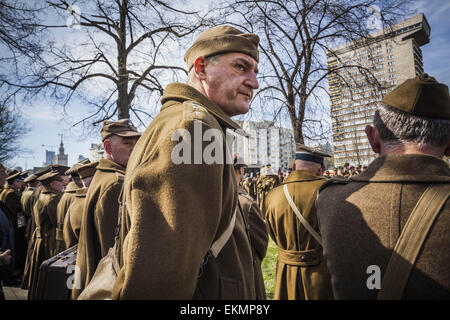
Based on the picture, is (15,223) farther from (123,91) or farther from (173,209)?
(173,209)

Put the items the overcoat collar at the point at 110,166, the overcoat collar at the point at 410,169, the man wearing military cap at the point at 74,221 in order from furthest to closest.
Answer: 1. the man wearing military cap at the point at 74,221
2. the overcoat collar at the point at 110,166
3. the overcoat collar at the point at 410,169

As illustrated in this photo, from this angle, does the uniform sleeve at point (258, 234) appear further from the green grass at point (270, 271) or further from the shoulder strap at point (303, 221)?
the green grass at point (270, 271)

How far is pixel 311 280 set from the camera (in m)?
3.56

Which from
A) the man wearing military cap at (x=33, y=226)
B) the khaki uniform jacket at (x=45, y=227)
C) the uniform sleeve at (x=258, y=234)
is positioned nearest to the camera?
the uniform sleeve at (x=258, y=234)

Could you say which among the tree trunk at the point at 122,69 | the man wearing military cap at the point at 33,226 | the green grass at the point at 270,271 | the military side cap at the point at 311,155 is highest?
the tree trunk at the point at 122,69

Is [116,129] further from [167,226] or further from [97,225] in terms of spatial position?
[167,226]

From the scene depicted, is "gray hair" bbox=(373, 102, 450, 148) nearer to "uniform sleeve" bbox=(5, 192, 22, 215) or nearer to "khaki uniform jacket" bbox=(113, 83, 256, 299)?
"khaki uniform jacket" bbox=(113, 83, 256, 299)

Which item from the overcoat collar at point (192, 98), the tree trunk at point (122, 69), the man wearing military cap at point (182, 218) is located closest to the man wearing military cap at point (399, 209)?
the man wearing military cap at point (182, 218)

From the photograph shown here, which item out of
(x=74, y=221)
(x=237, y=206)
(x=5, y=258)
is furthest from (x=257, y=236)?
(x=5, y=258)

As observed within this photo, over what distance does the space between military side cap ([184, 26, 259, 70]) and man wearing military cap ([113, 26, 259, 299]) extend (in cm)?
34

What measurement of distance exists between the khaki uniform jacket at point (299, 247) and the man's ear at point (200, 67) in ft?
9.03

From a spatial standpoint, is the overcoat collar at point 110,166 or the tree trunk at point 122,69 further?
the tree trunk at point 122,69

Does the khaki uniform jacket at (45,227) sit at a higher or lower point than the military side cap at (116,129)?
lower

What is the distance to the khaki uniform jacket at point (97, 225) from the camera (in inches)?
107
